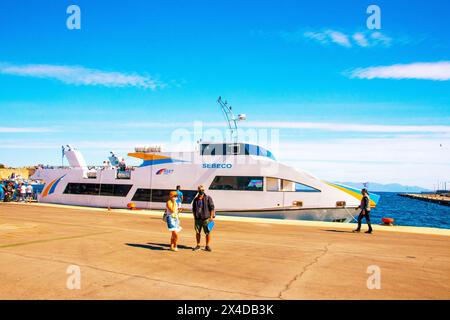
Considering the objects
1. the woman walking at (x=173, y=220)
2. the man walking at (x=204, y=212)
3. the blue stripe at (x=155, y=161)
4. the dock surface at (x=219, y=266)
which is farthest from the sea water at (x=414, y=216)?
the woman walking at (x=173, y=220)

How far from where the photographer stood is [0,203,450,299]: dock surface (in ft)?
18.5

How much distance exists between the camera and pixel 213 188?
896 inches

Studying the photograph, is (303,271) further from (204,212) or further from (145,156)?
(145,156)

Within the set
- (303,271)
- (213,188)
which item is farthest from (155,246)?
(213,188)

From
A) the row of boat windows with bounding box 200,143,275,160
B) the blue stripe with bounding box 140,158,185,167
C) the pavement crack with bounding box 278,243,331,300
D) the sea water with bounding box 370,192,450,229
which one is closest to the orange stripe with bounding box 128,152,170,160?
the blue stripe with bounding box 140,158,185,167

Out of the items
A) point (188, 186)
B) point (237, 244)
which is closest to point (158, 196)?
point (188, 186)

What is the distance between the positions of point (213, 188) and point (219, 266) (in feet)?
50.2

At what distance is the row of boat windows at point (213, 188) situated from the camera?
70.7 feet

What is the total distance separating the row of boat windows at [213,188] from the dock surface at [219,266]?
28.5 ft

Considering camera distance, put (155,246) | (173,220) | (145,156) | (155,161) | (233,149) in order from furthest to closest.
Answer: (145,156) < (155,161) < (233,149) < (155,246) < (173,220)

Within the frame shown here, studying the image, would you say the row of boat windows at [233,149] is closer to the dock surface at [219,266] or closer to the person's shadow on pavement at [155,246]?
the dock surface at [219,266]

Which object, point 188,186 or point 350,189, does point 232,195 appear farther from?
point 350,189
